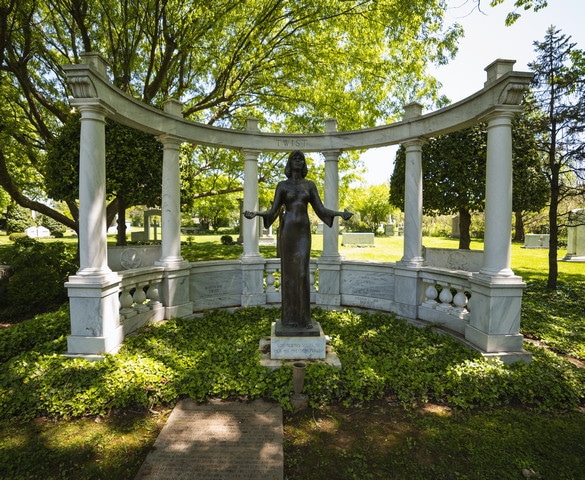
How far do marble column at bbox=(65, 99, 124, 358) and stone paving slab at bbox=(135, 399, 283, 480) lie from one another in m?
2.14

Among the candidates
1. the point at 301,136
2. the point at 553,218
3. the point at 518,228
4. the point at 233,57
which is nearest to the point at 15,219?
the point at 233,57

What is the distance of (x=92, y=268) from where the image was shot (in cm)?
530

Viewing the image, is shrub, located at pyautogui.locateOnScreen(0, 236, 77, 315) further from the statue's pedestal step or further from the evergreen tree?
the evergreen tree

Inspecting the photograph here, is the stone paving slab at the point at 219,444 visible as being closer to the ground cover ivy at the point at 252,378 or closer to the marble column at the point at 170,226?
the ground cover ivy at the point at 252,378

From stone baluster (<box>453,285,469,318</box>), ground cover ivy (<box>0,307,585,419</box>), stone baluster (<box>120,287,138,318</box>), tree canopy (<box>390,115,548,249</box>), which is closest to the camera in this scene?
ground cover ivy (<box>0,307,585,419</box>)

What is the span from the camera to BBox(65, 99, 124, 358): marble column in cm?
518

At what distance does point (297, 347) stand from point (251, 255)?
383cm

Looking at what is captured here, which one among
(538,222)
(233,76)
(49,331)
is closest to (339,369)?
(49,331)

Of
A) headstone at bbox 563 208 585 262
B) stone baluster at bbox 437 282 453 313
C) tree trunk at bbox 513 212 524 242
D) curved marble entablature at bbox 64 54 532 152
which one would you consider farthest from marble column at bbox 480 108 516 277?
tree trunk at bbox 513 212 524 242

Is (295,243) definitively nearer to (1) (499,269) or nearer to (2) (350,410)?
(2) (350,410)

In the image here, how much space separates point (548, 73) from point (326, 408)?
1282 cm

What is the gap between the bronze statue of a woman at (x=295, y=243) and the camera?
5316 mm

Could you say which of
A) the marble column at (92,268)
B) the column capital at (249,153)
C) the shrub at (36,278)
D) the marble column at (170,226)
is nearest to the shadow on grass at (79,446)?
the marble column at (92,268)

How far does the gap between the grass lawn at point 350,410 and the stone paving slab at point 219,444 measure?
16 centimetres
